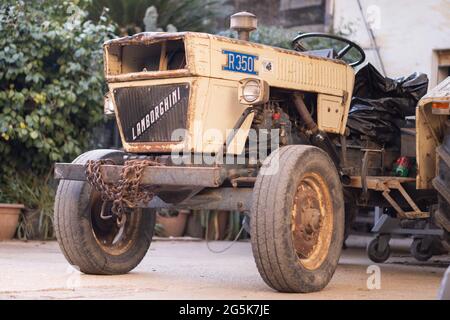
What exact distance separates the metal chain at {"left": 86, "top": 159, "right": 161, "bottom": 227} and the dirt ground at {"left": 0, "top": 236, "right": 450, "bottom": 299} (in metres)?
0.58

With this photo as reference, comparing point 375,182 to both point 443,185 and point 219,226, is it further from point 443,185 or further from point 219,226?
point 219,226

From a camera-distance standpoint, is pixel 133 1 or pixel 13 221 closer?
pixel 13 221

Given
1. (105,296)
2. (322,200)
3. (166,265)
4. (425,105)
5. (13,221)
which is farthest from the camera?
(13,221)

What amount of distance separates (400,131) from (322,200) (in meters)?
1.89

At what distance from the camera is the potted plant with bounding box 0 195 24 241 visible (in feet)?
33.0

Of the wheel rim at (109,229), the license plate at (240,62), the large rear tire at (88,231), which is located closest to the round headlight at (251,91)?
the license plate at (240,62)

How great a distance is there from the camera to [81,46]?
34.6ft

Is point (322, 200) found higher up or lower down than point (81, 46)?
lower down

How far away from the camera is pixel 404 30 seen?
1178 cm

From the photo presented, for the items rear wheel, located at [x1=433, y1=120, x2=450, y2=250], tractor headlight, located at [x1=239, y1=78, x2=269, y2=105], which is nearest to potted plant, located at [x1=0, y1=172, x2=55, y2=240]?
tractor headlight, located at [x1=239, y1=78, x2=269, y2=105]

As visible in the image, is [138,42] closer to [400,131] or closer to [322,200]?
[322,200]

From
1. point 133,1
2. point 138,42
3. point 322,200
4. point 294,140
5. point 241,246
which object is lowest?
point 241,246

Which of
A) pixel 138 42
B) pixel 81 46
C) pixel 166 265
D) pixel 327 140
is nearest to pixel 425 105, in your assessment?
pixel 327 140
